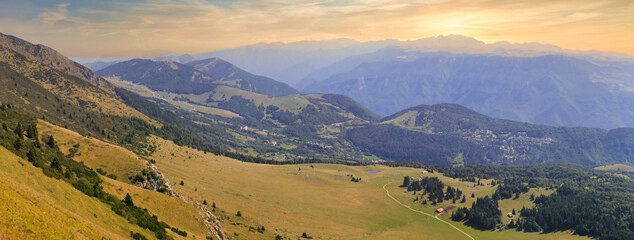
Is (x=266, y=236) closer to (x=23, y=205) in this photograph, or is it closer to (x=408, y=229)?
(x=23, y=205)

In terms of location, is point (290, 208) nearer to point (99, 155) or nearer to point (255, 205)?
point (255, 205)

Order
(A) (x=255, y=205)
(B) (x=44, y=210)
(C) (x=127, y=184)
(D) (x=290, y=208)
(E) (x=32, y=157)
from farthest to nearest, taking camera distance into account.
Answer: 1. (D) (x=290, y=208)
2. (A) (x=255, y=205)
3. (C) (x=127, y=184)
4. (E) (x=32, y=157)
5. (B) (x=44, y=210)

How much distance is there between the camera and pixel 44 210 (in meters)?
31.2

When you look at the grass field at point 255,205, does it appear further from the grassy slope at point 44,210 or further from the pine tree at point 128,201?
the grassy slope at point 44,210

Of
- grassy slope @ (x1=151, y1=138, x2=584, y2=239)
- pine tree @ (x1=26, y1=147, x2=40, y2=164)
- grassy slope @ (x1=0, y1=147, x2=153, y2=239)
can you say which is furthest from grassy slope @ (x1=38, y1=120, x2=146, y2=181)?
grassy slope @ (x1=0, y1=147, x2=153, y2=239)

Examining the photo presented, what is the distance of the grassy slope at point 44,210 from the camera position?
25.8 m

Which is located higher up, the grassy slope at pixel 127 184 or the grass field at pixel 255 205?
the grassy slope at pixel 127 184

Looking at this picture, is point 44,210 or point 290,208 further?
point 290,208

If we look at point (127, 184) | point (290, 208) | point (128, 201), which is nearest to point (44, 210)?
point (128, 201)

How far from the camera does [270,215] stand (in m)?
126

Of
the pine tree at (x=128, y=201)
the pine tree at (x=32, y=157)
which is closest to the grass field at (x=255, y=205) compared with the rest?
the pine tree at (x=128, y=201)

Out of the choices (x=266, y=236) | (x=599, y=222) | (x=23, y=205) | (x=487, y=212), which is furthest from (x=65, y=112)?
(x=599, y=222)

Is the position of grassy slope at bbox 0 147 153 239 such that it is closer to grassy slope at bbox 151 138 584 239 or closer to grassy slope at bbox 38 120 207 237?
grassy slope at bbox 38 120 207 237

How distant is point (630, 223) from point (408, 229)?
112585 mm
